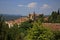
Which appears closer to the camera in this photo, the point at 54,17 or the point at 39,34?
the point at 39,34

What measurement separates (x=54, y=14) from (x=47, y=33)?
68.9 feet

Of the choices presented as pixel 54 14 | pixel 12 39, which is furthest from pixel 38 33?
pixel 54 14

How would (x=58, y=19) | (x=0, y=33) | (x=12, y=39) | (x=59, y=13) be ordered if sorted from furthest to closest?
(x=59, y=13) → (x=58, y=19) → (x=12, y=39) → (x=0, y=33)

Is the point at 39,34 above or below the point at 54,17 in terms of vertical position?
above

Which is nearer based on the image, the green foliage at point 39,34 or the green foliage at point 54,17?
the green foliage at point 39,34

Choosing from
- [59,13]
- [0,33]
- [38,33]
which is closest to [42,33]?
[38,33]

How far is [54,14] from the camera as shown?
31234 mm

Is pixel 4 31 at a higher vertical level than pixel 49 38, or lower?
higher

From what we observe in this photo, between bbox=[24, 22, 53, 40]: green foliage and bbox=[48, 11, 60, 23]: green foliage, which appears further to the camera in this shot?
bbox=[48, 11, 60, 23]: green foliage

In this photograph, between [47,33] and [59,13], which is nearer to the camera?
[47,33]

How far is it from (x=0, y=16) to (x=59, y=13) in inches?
1087

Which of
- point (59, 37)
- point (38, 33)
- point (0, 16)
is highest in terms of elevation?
point (0, 16)

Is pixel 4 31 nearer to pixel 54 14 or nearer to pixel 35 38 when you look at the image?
pixel 35 38

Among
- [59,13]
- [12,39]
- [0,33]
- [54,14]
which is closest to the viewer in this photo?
[0,33]
